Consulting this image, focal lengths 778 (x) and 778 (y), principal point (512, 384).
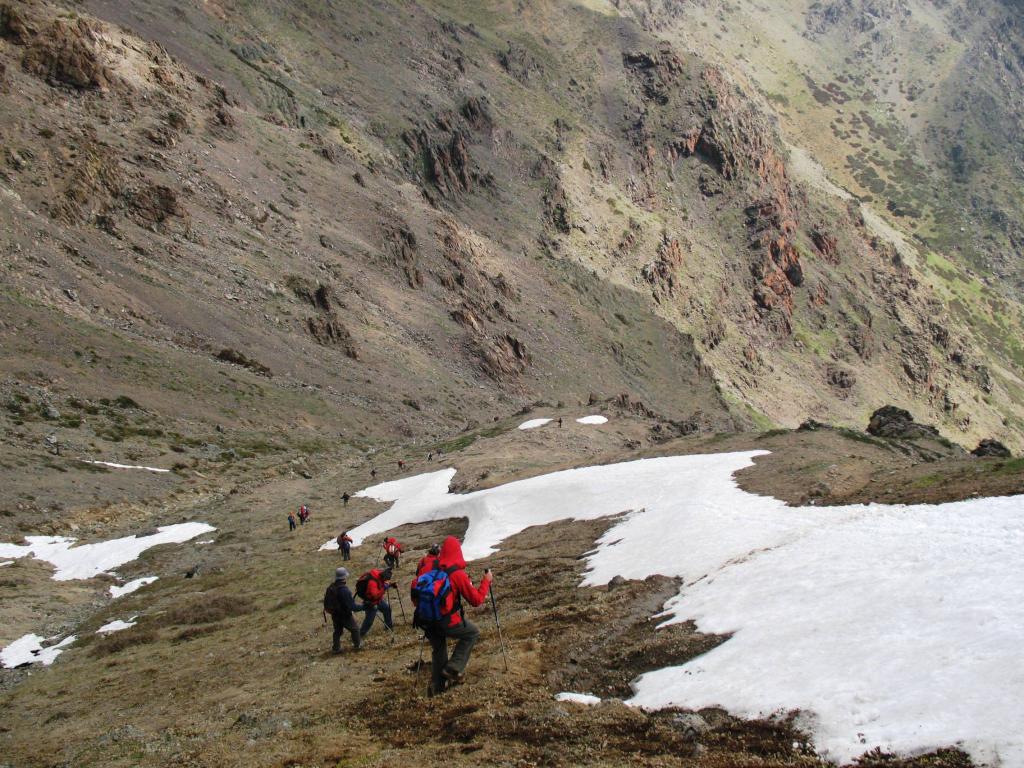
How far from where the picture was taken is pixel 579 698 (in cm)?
1066

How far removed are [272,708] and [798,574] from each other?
903 centimetres

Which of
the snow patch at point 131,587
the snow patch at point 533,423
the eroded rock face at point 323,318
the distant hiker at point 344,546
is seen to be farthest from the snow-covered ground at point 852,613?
the eroded rock face at point 323,318

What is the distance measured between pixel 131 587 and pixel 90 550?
6191 mm

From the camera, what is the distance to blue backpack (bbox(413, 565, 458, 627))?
11172 mm

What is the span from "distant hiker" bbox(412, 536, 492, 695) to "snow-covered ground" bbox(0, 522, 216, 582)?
Result: 26175mm

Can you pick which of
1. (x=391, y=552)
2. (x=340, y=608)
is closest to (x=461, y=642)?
(x=340, y=608)

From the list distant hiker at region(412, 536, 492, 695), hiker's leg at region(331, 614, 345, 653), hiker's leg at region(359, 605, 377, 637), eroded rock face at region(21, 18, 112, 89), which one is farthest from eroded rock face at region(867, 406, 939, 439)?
eroded rock face at region(21, 18, 112, 89)

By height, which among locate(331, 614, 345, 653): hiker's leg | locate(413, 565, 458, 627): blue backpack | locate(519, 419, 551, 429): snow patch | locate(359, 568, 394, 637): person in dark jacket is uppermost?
locate(413, 565, 458, 627): blue backpack

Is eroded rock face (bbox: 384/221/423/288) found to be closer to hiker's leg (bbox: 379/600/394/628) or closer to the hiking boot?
hiker's leg (bbox: 379/600/394/628)

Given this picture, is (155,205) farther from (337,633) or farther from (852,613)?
(852,613)

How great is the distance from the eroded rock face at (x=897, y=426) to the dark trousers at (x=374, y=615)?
28977mm

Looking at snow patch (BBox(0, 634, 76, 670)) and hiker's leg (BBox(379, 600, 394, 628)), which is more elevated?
hiker's leg (BBox(379, 600, 394, 628))

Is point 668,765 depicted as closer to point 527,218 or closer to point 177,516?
point 177,516

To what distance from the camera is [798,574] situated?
43.8 ft
